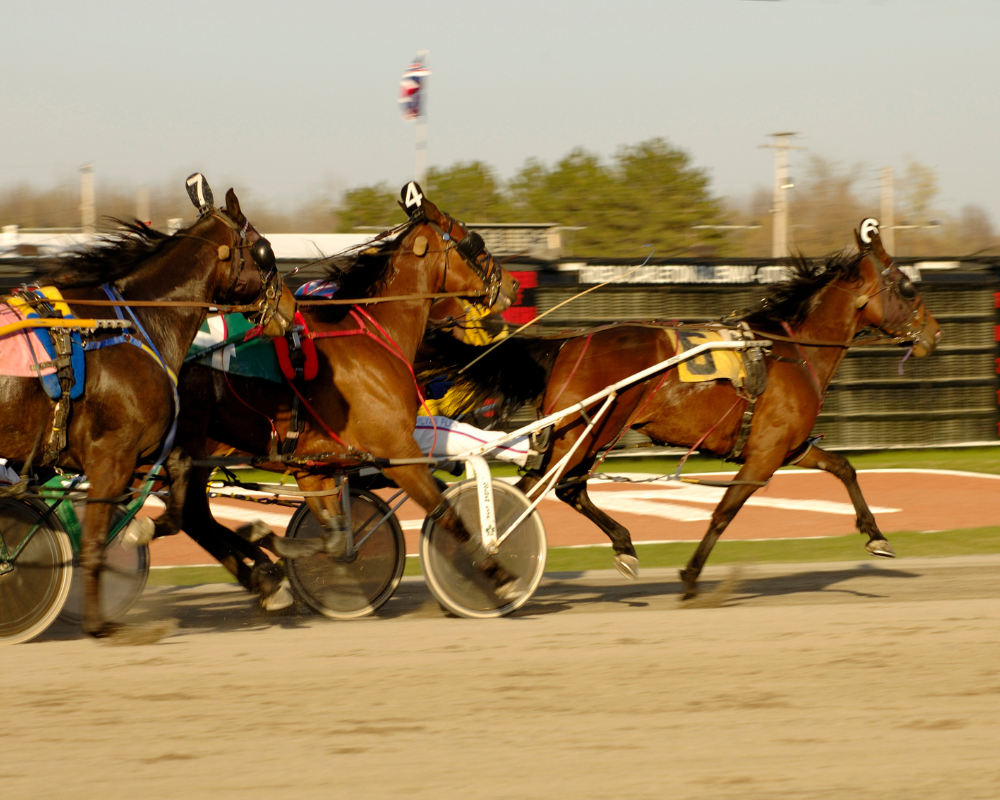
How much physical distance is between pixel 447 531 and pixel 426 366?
1.24 metres

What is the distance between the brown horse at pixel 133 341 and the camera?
5.09m

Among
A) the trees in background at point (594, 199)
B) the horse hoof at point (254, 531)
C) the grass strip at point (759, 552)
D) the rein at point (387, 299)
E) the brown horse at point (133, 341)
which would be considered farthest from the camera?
the trees in background at point (594, 199)

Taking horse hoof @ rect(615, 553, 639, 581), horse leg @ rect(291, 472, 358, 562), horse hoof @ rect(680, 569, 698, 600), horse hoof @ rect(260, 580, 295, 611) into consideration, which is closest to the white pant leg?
horse leg @ rect(291, 472, 358, 562)

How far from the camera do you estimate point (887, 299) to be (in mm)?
7508

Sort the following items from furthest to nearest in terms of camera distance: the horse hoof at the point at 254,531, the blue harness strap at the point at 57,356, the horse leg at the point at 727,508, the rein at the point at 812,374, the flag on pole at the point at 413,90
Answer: the flag on pole at the point at 413,90
the rein at the point at 812,374
the horse leg at the point at 727,508
the horse hoof at the point at 254,531
the blue harness strap at the point at 57,356

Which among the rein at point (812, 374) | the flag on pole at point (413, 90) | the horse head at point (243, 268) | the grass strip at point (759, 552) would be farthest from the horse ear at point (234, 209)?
the flag on pole at point (413, 90)

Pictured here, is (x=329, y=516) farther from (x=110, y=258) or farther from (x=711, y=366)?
(x=711, y=366)

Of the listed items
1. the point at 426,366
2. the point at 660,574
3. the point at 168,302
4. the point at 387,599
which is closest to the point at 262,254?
the point at 168,302

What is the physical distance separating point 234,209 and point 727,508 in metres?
3.22

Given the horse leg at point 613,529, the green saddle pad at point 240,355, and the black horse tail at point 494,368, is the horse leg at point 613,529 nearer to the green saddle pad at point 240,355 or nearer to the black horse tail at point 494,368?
the black horse tail at point 494,368

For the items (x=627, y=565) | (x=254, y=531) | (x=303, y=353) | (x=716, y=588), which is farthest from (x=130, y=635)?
(x=716, y=588)

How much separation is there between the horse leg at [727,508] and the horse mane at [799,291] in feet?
3.46

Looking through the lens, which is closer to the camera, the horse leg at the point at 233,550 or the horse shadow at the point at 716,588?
the horse leg at the point at 233,550

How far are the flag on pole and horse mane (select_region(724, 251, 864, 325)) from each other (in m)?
16.7
